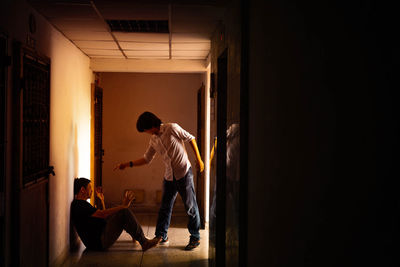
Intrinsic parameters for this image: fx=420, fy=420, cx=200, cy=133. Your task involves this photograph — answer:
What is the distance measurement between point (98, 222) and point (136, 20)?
221 centimetres

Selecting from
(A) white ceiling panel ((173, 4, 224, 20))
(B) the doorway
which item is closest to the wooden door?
(B) the doorway

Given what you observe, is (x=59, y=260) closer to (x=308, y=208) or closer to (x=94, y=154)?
(x=94, y=154)

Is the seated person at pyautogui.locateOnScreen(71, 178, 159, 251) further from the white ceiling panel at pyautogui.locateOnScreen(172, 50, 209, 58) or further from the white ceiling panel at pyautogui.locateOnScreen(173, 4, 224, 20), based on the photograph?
the white ceiling panel at pyautogui.locateOnScreen(173, 4, 224, 20)

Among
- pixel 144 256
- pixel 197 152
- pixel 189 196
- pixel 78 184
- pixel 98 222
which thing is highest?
pixel 197 152

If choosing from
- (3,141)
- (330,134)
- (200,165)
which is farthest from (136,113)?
(330,134)

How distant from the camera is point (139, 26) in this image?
156 inches

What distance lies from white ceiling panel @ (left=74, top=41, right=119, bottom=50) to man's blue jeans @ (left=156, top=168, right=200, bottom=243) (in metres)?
1.71

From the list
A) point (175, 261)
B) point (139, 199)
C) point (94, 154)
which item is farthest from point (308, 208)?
point (139, 199)

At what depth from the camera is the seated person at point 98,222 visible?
461 centimetres

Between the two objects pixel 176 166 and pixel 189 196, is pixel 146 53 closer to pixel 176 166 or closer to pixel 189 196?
pixel 176 166

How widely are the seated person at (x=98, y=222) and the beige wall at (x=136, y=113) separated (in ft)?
7.91

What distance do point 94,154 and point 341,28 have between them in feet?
17.9

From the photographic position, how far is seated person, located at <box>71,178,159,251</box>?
4.61 m

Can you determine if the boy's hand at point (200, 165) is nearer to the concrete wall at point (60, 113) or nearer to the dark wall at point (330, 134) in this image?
the concrete wall at point (60, 113)
